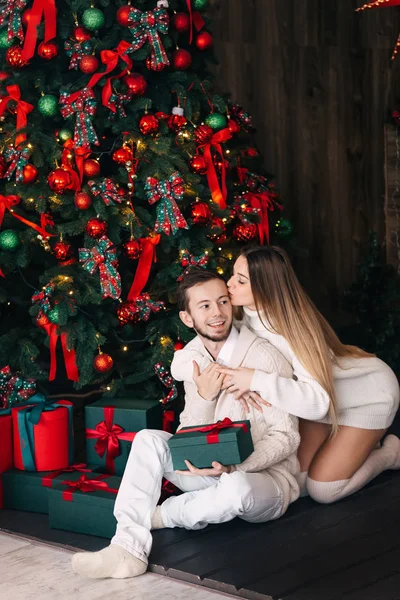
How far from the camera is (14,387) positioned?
3.83 m

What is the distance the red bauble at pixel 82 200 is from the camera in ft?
11.9

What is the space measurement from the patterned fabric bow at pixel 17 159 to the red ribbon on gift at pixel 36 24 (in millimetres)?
409

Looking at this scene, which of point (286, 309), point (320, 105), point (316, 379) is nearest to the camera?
point (316, 379)

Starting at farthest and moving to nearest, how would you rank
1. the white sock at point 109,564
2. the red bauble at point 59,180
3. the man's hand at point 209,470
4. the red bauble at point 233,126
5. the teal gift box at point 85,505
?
the red bauble at point 233,126, the red bauble at point 59,180, the teal gift box at point 85,505, the man's hand at point 209,470, the white sock at point 109,564

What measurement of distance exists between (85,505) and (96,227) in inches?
45.8

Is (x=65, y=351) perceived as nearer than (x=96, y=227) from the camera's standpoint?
No

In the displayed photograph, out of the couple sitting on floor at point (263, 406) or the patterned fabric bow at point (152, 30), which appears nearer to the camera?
the couple sitting on floor at point (263, 406)

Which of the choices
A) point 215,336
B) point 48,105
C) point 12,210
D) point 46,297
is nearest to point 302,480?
point 215,336

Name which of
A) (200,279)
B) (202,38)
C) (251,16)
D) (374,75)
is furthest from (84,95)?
(374,75)

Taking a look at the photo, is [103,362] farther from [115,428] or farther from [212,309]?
[212,309]

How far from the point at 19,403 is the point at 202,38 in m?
1.86

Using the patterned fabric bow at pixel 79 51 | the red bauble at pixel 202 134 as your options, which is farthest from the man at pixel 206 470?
the patterned fabric bow at pixel 79 51

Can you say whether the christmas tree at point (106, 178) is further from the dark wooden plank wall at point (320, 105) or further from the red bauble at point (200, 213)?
the dark wooden plank wall at point (320, 105)

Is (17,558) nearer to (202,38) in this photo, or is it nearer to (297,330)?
(297,330)
